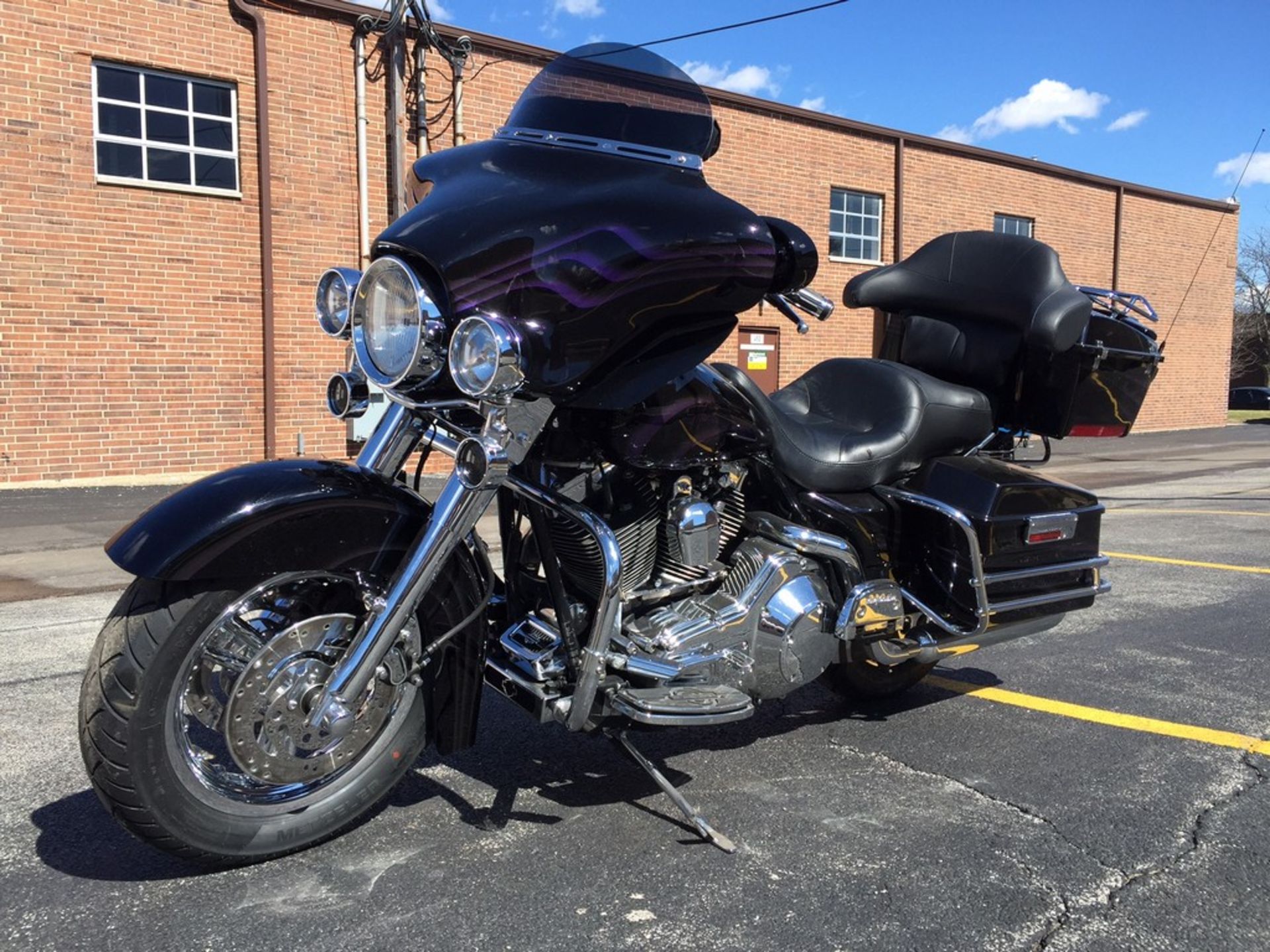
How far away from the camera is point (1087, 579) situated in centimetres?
409

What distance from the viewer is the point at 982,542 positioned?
375cm

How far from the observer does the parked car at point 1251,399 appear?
36688mm

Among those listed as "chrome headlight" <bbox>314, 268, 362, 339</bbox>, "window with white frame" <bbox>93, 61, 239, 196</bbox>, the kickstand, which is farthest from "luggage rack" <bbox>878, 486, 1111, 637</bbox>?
"window with white frame" <bbox>93, 61, 239, 196</bbox>

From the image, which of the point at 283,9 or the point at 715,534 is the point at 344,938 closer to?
the point at 715,534

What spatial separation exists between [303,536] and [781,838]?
5.36 feet

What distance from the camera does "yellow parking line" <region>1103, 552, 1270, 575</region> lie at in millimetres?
7352

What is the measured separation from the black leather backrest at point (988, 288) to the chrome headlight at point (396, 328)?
2.13 meters

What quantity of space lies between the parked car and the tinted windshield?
39969mm

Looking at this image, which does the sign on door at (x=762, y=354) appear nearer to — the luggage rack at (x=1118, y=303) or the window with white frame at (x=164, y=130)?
the window with white frame at (x=164, y=130)

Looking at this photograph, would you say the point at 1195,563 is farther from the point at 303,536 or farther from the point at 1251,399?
the point at 1251,399

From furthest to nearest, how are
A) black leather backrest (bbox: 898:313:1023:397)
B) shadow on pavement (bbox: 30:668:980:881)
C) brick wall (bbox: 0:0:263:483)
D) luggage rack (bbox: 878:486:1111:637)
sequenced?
brick wall (bbox: 0:0:263:483)
black leather backrest (bbox: 898:313:1023:397)
luggage rack (bbox: 878:486:1111:637)
shadow on pavement (bbox: 30:668:980:881)

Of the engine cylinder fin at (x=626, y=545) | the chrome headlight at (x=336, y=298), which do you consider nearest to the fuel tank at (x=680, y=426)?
the engine cylinder fin at (x=626, y=545)

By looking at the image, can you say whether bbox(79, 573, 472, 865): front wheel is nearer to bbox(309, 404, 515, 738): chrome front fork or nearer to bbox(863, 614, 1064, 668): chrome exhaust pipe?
bbox(309, 404, 515, 738): chrome front fork

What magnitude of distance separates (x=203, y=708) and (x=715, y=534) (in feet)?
5.02
